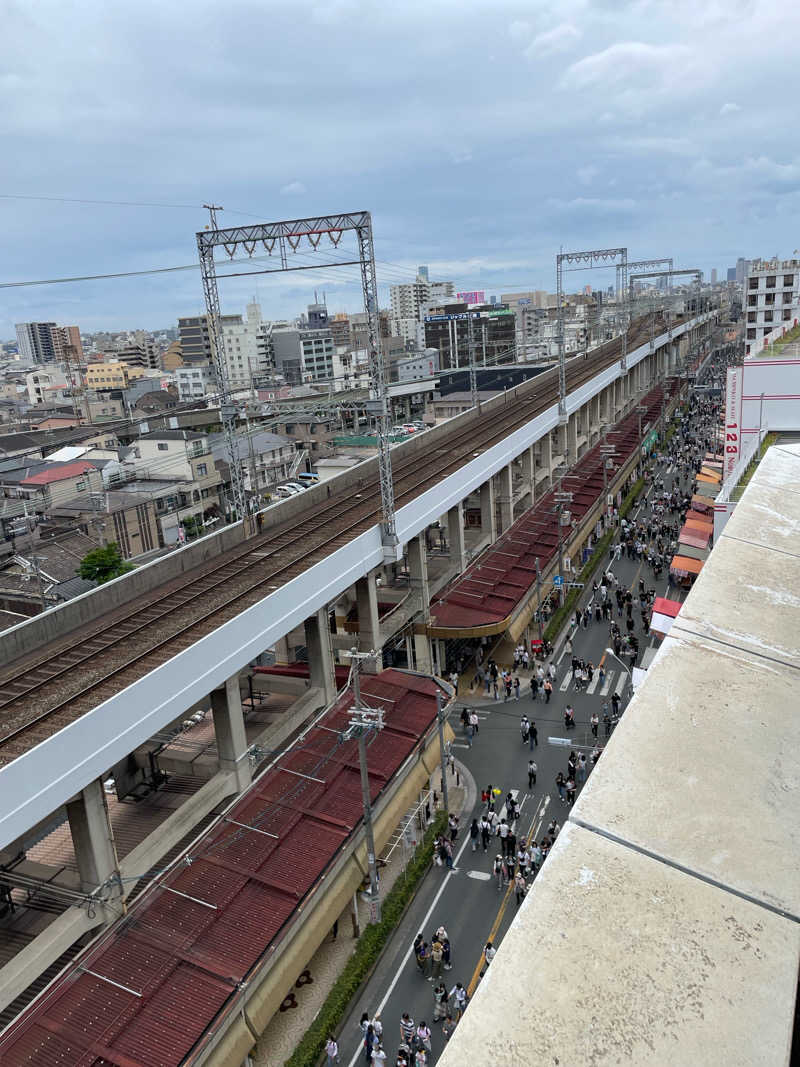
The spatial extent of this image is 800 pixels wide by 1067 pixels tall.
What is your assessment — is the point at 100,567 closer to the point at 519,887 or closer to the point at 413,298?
the point at 519,887

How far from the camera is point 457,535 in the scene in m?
28.0

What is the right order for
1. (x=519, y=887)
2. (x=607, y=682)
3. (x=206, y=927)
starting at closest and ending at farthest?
(x=206, y=927) → (x=519, y=887) → (x=607, y=682)

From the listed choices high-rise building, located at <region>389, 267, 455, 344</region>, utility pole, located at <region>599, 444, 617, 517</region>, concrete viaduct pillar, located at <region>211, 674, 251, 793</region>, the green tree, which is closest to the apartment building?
utility pole, located at <region>599, 444, 617, 517</region>

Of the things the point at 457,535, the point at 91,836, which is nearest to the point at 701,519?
the point at 457,535

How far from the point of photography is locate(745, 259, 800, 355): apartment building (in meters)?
61.2

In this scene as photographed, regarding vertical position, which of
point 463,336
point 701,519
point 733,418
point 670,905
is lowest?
point 701,519

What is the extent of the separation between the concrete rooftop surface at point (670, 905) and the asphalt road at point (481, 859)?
10.4 metres

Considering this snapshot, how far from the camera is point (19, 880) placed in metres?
13.1

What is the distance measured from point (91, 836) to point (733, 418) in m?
26.2

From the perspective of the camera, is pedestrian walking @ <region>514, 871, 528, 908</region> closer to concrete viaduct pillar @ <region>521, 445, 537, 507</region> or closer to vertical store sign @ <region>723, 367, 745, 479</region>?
vertical store sign @ <region>723, 367, 745, 479</region>

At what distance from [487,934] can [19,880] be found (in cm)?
874

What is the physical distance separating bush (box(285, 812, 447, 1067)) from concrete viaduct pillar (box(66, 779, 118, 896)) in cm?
423

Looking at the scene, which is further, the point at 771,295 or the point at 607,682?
the point at 771,295

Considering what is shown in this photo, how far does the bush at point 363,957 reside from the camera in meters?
12.6
